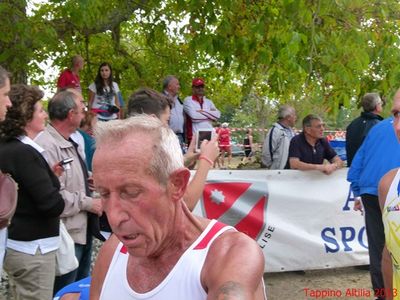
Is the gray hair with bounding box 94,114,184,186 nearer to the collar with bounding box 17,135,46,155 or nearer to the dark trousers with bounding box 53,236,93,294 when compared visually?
the collar with bounding box 17,135,46,155

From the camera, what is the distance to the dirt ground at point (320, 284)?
5785mm

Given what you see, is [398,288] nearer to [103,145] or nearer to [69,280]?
[103,145]

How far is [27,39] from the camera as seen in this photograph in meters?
7.46

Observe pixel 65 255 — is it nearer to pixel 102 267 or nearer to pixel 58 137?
pixel 58 137

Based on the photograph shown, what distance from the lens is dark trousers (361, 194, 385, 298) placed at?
4.81m

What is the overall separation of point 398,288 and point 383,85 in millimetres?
4901

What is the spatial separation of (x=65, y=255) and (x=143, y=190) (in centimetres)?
233

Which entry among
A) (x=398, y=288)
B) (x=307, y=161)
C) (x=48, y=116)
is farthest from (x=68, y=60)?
(x=398, y=288)

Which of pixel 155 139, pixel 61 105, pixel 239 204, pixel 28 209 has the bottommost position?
pixel 239 204

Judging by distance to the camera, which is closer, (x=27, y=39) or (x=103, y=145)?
(x=103, y=145)

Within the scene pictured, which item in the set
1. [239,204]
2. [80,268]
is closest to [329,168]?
[239,204]

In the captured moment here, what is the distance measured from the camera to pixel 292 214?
21.2 feet

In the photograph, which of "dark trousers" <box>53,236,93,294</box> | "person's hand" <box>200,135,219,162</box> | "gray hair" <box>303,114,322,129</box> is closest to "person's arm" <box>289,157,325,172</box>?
"gray hair" <box>303,114,322,129</box>

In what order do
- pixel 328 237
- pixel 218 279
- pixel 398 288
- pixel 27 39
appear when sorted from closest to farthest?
pixel 218 279 → pixel 398 288 → pixel 328 237 → pixel 27 39
